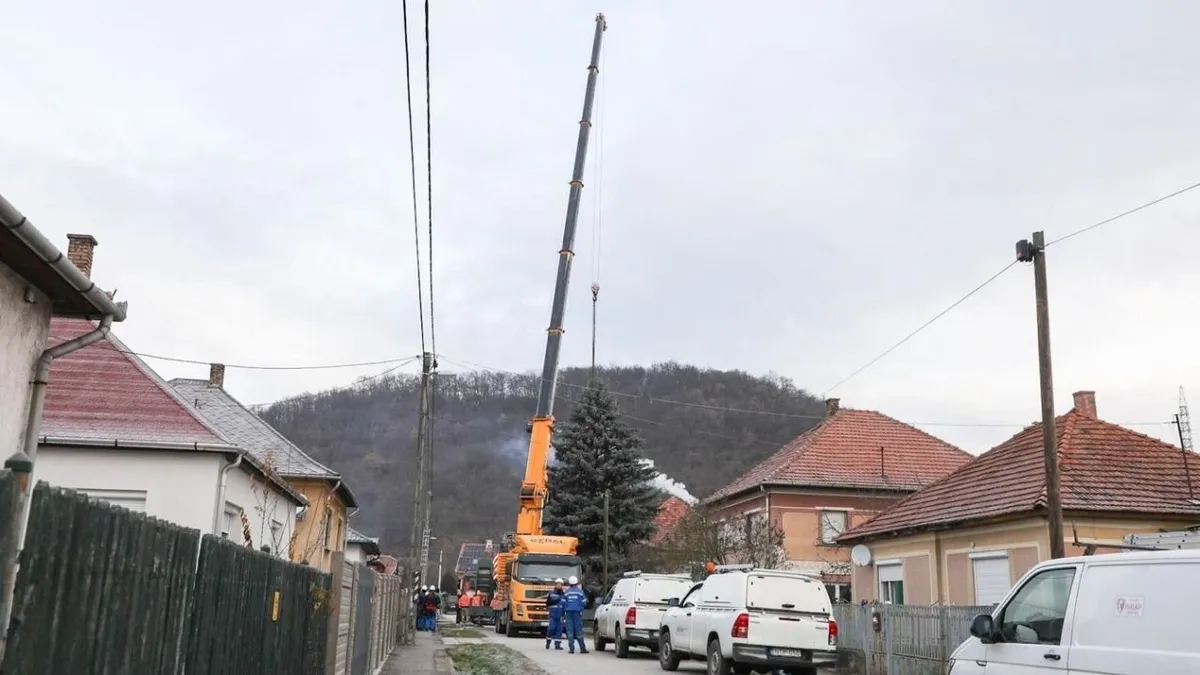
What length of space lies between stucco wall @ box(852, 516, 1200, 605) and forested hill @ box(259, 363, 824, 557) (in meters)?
16.0

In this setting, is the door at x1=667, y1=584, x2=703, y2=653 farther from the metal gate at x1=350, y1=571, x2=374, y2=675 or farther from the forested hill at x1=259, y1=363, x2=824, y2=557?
the forested hill at x1=259, y1=363, x2=824, y2=557

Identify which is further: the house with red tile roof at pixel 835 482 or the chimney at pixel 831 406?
the chimney at pixel 831 406

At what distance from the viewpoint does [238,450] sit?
1786cm

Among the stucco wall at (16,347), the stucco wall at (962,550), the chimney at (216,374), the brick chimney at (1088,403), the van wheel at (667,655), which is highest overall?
the chimney at (216,374)

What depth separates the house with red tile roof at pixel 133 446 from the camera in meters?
17.5

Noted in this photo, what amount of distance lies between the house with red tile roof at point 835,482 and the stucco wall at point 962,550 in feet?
36.7

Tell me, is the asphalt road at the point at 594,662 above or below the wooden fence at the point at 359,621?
below

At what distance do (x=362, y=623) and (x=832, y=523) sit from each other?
2790cm

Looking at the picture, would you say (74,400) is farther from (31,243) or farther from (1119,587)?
(1119,587)

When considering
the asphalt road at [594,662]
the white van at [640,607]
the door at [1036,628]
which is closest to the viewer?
the door at [1036,628]

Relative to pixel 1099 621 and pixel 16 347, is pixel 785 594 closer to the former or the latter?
pixel 1099 621

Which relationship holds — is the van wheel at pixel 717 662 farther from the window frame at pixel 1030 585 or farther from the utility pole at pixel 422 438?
the utility pole at pixel 422 438

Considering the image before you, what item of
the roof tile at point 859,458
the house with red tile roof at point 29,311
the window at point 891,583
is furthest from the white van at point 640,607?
the house with red tile roof at point 29,311

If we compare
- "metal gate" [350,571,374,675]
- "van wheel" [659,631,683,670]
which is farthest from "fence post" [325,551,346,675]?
"van wheel" [659,631,683,670]
